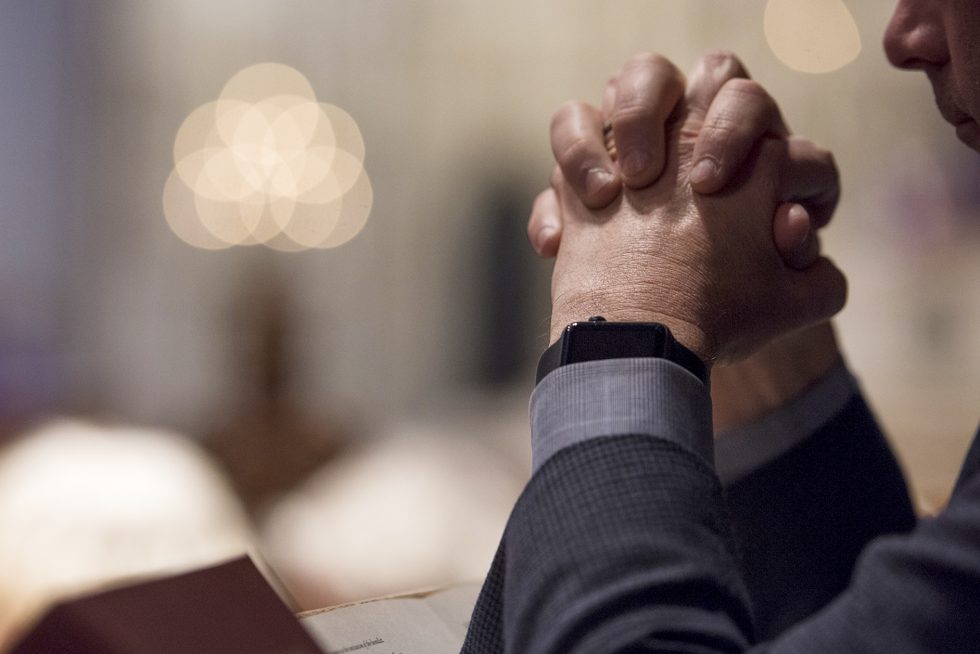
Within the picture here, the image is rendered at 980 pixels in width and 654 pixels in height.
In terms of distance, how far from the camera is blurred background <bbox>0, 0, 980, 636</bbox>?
3039mm

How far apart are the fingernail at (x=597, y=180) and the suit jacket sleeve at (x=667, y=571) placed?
0.26 metres

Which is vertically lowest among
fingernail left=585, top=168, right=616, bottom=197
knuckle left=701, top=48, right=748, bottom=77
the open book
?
the open book

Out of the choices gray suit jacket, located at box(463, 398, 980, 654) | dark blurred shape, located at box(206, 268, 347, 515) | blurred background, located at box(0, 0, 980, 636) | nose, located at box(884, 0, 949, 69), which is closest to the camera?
gray suit jacket, located at box(463, 398, 980, 654)

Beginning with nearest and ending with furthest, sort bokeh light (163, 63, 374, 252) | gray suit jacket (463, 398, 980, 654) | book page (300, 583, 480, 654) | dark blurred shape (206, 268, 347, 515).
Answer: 1. gray suit jacket (463, 398, 980, 654)
2. book page (300, 583, 480, 654)
3. dark blurred shape (206, 268, 347, 515)
4. bokeh light (163, 63, 374, 252)

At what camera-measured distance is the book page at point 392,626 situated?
1.54ft

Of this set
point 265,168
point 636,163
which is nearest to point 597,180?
point 636,163

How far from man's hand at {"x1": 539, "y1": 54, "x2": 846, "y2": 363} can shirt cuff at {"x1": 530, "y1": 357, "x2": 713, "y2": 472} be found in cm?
8

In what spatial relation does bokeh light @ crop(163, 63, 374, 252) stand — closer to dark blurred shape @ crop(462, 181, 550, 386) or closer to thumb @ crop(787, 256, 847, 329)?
dark blurred shape @ crop(462, 181, 550, 386)

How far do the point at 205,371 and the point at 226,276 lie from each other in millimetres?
340

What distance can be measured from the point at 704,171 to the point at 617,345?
18 cm

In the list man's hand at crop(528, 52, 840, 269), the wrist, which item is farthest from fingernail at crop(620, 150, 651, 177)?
the wrist

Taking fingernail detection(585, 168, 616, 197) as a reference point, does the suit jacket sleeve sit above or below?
below

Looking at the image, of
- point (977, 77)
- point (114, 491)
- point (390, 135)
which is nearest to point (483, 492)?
point (114, 491)

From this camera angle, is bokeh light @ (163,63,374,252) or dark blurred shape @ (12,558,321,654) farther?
bokeh light @ (163,63,374,252)
